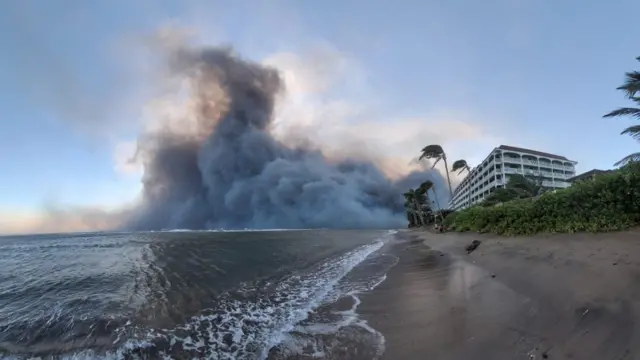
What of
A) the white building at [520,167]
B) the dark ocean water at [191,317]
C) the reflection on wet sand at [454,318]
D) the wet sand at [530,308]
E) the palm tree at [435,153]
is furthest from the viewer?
the white building at [520,167]

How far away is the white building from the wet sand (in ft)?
286

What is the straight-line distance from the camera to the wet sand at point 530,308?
5020 mm

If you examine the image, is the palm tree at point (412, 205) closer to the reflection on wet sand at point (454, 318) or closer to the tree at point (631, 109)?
the tree at point (631, 109)

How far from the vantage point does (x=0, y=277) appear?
1958cm

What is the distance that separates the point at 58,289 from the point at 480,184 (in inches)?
4491

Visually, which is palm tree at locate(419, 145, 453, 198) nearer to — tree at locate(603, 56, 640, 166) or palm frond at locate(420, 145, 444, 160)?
palm frond at locate(420, 145, 444, 160)

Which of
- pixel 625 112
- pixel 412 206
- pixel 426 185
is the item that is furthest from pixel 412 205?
pixel 625 112

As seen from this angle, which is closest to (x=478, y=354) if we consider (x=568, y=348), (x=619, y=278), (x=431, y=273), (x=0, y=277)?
(x=568, y=348)

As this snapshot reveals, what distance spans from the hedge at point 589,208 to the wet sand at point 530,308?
1.61 m

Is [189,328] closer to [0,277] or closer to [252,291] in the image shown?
[252,291]

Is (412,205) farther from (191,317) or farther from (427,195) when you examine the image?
(191,317)

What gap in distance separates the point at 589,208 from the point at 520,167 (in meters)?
90.2

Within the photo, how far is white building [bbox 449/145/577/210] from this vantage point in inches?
3546

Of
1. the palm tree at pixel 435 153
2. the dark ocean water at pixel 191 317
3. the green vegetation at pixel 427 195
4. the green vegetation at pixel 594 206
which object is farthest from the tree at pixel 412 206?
→ the dark ocean water at pixel 191 317
